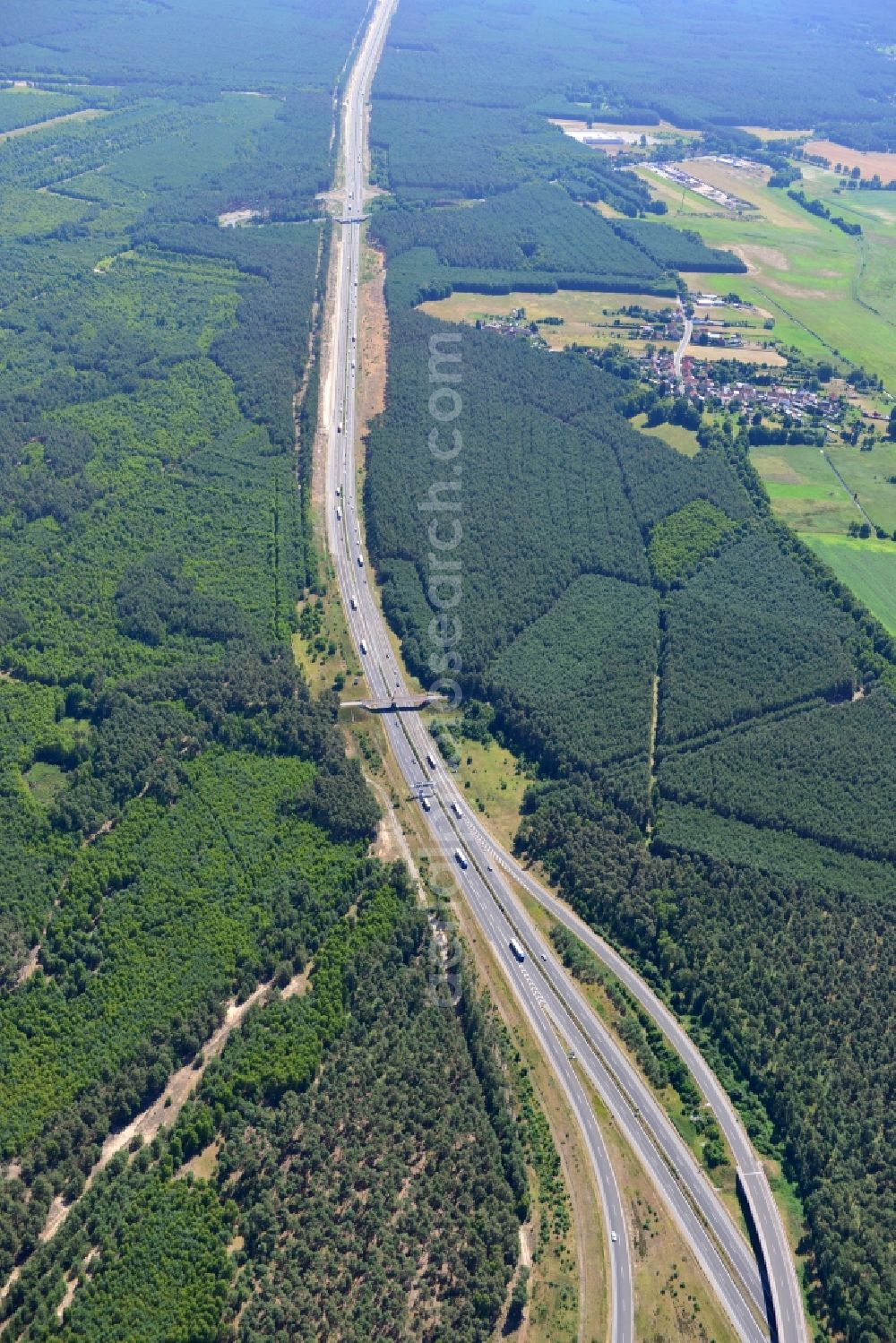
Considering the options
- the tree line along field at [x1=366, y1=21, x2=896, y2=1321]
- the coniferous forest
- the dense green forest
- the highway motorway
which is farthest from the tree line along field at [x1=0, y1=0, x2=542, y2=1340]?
the tree line along field at [x1=366, y1=21, x2=896, y2=1321]

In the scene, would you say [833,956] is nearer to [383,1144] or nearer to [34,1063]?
[383,1144]

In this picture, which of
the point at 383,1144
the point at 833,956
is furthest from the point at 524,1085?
the point at 833,956

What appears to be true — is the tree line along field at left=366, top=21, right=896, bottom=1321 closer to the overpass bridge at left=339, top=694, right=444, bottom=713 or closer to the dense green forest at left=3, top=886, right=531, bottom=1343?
the overpass bridge at left=339, top=694, right=444, bottom=713

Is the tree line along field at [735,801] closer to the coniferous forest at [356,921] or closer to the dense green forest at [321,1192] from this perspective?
the coniferous forest at [356,921]

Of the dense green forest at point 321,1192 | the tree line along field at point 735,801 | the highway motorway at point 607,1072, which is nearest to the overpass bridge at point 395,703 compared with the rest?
the highway motorway at point 607,1072

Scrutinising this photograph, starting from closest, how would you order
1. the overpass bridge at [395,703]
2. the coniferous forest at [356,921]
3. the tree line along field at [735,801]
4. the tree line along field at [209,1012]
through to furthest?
the tree line along field at [209,1012]
the coniferous forest at [356,921]
the tree line along field at [735,801]
the overpass bridge at [395,703]

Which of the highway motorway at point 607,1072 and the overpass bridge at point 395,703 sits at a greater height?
the overpass bridge at point 395,703

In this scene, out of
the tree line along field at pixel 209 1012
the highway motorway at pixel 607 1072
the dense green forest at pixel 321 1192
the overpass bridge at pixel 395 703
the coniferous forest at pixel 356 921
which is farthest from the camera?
the overpass bridge at pixel 395 703

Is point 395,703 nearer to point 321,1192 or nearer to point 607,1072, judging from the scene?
point 607,1072

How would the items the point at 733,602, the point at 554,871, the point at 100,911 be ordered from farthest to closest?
the point at 733,602 → the point at 554,871 → the point at 100,911
